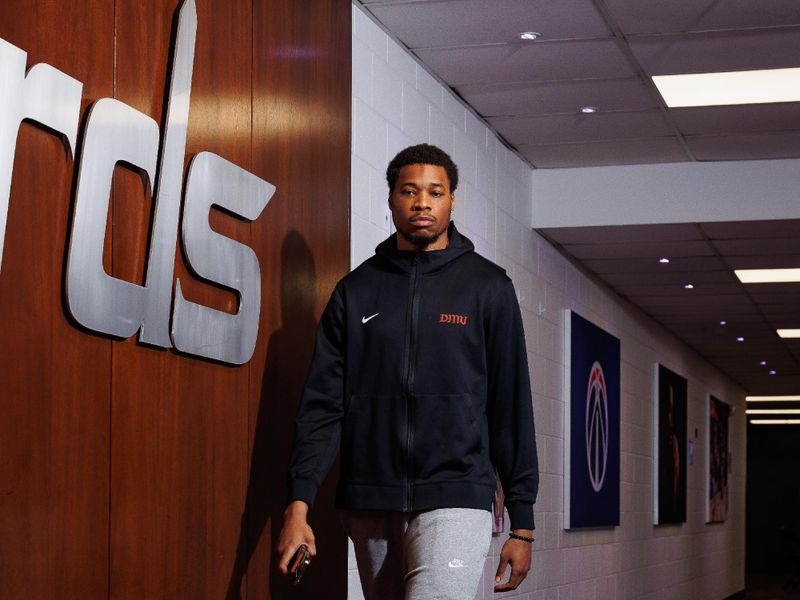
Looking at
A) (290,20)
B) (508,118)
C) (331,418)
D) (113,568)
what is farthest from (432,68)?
(113,568)

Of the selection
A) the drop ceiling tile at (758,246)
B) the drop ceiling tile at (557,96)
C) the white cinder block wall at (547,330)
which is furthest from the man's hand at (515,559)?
the drop ceiling tile at (758,246)

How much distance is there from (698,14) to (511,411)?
205cm

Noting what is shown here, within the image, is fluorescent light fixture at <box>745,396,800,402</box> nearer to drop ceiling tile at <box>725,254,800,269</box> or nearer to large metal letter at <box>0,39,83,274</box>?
drop ceiling tile at <box>725,254,800,269</box>

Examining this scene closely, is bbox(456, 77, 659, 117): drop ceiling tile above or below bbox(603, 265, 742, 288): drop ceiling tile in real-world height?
above

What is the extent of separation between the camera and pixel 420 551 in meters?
2.61

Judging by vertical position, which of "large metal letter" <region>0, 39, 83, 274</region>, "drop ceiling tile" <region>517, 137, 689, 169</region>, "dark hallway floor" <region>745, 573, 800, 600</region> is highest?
"drop ceiling tile" <region>517, 137, 689, 169</region>

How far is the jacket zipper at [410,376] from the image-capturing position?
268cm

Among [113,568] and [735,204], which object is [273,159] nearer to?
[113,568]

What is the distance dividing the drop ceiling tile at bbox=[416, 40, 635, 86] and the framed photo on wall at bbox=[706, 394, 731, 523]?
27.7 feet

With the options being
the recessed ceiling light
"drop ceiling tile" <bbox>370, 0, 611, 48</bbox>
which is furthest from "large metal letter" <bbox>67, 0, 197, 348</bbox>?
the recessed ceiling light

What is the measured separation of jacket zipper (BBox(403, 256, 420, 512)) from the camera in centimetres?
268

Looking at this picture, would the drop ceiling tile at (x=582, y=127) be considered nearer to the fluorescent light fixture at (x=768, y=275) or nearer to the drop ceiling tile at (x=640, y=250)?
the drop ceiling tile at (x=640, y=250)

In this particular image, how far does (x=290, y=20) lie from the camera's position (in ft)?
11.9

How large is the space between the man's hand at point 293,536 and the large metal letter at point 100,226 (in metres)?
0.50
